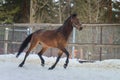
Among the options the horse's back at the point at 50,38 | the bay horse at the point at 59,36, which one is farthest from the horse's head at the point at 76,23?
the horse's back at the point at 50,38

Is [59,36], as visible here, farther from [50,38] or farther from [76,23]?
[76,23]

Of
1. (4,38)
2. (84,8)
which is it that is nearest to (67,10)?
(84,8)

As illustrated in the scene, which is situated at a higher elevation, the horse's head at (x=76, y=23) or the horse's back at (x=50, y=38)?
the horse's head at (x=76, y=23)

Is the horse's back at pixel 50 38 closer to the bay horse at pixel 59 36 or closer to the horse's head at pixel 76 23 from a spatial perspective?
the bay horse at pixel 59 36

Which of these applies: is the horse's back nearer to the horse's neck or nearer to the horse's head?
the horse's neck

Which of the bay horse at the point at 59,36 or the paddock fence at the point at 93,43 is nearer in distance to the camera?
the bay horse at the point at 59,36

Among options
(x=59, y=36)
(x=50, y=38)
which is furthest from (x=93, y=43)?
(x=59, y=36)

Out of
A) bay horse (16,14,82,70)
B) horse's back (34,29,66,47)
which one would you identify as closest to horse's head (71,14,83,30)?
bay horse (16,14,82,70)

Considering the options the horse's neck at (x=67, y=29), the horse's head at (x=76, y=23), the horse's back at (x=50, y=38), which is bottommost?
the horse's back at (x=50, y=38)

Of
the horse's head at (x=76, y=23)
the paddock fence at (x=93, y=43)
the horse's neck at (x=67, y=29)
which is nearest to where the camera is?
the horse's head at (x=76, y=23)

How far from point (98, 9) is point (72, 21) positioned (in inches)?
754

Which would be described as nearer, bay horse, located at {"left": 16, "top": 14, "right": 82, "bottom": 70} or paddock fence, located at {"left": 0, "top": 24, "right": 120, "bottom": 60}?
bay horse, located at {"left": 16, "top": 14, "right": 82, "bottom": 70}

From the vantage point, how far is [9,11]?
2864cm

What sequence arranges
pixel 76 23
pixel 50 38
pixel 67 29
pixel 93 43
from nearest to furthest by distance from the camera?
pixel 76 23, pixel 67 29, pixel 50 38, pixel 93 43
